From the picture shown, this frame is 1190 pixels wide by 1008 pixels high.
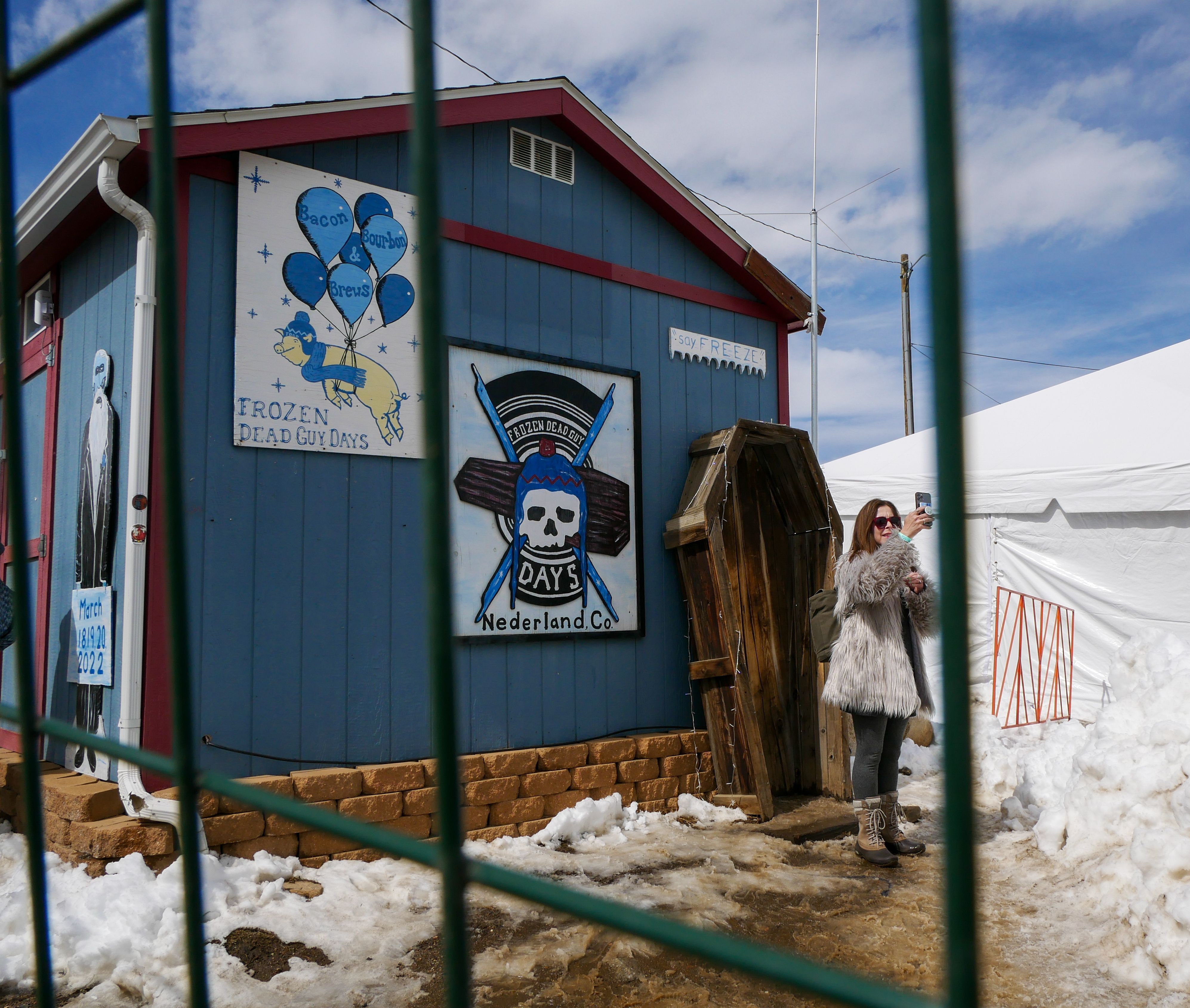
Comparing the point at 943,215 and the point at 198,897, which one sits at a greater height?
the point at 943,215

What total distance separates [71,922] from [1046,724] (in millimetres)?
8172

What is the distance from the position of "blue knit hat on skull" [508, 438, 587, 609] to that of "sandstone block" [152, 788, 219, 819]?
6.24 feet

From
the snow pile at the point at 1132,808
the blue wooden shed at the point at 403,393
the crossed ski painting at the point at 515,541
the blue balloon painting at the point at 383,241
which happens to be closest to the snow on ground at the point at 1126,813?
the snow pile at the point at 1132,808

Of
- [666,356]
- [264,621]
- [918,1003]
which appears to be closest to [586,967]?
[264,621]

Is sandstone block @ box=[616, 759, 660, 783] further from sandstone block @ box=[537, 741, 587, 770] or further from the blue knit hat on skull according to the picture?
the blue knit hat on skull

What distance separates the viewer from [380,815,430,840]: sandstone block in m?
4.99

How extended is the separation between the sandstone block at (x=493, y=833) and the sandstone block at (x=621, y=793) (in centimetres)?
56

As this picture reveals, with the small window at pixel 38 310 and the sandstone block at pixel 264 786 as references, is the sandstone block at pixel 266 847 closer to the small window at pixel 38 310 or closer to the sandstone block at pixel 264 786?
the sandstone block at pixel 264 786

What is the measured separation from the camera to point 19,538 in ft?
5.22

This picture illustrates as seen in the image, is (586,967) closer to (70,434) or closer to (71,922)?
(71,922)

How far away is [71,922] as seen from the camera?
3611 mm

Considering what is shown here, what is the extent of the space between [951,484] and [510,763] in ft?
16.6

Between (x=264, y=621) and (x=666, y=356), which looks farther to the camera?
(x=666, y=356)

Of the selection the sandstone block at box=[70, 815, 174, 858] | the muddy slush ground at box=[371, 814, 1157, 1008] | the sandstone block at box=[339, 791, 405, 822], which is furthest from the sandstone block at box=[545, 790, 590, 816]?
the sandstone block at box=[70, 815, 174, 858]
